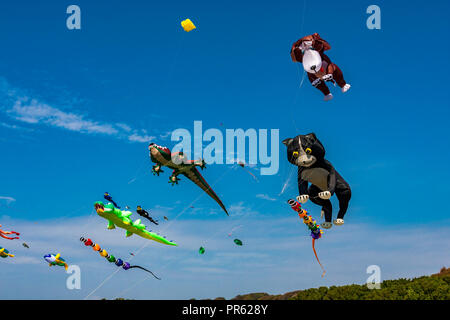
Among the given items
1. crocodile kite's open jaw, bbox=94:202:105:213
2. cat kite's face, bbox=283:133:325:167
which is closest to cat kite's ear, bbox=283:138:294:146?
cat kite's face, bbox=283:133:325:167

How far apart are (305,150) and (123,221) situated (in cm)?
576

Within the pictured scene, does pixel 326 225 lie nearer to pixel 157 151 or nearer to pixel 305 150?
pixel 305 150

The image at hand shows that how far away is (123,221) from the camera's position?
12.1 meters

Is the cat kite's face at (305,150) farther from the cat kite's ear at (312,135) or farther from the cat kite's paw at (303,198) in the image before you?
the cat kite's paw at (303,198)

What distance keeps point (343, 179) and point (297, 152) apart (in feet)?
5.44

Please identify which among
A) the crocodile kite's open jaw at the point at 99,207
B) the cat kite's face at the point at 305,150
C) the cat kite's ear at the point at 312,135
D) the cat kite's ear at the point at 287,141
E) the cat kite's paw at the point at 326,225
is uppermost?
the cat kite's ear at the point at 312,135

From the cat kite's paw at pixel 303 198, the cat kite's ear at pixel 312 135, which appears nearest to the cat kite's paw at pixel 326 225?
the cat kite's paw at pixel 303 198

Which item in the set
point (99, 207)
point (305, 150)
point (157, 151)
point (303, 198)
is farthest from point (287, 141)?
point (99, 207)

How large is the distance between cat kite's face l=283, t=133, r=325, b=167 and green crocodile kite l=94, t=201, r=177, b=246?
523 centimetres

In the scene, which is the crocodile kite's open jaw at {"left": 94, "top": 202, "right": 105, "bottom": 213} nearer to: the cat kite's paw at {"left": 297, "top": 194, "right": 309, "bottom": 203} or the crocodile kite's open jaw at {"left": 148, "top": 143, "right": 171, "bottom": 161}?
the crocodile kite's open jaw at {"left": 148, "top": 143, "right": 171, "bottom": 161}

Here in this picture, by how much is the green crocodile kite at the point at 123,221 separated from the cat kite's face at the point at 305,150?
5.23m

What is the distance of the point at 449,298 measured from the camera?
40.0ft

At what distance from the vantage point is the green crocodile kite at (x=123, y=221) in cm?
1152
